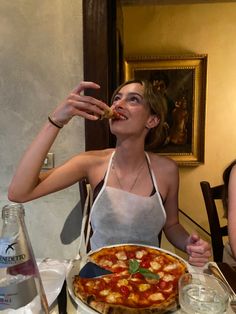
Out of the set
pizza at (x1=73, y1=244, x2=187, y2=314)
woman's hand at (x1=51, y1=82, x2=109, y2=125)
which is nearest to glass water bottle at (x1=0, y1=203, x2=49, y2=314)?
pizza at (x1=73, y1=244, x2=187, y2=314)

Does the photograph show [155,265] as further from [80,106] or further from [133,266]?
[80,106]

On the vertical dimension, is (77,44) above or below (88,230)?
above

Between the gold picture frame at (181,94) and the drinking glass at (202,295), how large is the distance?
218 centimetres

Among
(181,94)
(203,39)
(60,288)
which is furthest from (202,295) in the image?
(203,39)

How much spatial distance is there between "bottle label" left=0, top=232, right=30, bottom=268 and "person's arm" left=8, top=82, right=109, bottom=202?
0.49m

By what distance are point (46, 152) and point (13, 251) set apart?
0.52 metres

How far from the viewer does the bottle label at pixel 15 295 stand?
575 millimetres

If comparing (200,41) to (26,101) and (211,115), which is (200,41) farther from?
(26,101)

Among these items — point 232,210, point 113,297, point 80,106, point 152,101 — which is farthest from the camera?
point 152,101

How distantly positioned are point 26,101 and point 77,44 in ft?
1.34

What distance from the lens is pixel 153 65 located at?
2.82 m

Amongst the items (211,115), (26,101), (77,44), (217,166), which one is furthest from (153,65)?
(26,101)

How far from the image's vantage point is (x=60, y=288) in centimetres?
77

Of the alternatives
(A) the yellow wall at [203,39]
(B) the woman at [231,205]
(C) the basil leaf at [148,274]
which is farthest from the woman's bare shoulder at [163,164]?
(A) the yellow wall at [203,39]
